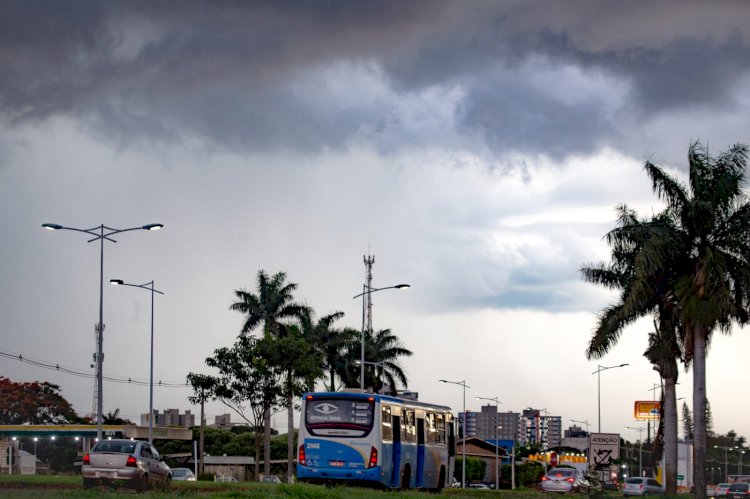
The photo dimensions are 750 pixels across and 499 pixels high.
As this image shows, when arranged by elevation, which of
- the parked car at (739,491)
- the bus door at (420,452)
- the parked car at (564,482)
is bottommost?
the parked car at (739,491)

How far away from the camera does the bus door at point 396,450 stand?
3878 cm

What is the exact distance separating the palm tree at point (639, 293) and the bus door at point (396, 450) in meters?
12.4

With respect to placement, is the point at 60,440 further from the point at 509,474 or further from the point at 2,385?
the point at 509,474

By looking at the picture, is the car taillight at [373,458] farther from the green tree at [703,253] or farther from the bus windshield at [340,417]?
the green tree at [703,253]

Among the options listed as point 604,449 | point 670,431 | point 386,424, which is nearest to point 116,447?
point 386,424

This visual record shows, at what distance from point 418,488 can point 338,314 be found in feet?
175

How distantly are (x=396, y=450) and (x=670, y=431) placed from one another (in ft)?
73.5

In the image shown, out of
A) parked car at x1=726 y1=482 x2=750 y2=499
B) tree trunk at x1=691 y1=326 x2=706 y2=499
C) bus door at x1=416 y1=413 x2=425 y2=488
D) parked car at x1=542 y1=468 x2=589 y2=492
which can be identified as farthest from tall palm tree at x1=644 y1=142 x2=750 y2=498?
parked car at x1=726 y1=482 x2=750 y2=499

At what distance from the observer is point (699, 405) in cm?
4291

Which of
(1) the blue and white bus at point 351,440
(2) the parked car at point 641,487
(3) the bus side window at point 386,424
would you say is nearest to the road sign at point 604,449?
(1) the blue and white bus at point 351,440

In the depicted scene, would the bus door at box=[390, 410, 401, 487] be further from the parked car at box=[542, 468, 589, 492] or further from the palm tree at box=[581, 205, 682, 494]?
the parked car at box=[542, 468, 589, 492]

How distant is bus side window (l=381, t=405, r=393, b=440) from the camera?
3781 cm

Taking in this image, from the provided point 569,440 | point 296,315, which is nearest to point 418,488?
point 296,315

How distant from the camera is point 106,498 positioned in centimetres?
2406
